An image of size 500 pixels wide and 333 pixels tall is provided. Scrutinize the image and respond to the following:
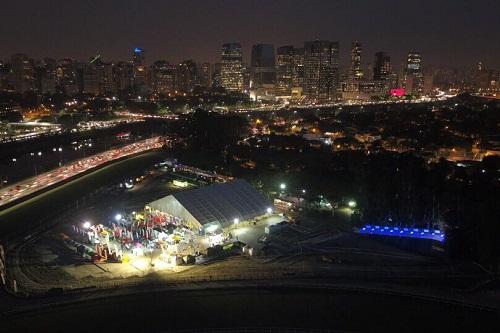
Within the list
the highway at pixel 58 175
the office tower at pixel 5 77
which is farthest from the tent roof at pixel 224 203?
the office tower at pixel 5 77

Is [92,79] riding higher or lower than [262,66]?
lower

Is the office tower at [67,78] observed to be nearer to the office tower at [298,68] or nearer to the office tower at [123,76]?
the office tower at [123,76]

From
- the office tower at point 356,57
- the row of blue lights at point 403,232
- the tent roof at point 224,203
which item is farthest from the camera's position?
the office tower at point 356,57

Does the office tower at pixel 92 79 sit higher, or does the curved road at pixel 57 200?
the office tower at pixel 92 79

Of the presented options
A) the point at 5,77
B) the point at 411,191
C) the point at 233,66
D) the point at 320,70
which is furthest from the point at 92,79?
the point at 411,191

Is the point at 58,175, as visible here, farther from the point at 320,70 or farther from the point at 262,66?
the point at 262,66

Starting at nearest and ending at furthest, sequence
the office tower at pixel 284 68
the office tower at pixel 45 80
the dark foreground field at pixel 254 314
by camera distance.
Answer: the dark foreground field at pixel 254 314 < the office tower at pixel 45 80 < the office tower at pixel 284 68

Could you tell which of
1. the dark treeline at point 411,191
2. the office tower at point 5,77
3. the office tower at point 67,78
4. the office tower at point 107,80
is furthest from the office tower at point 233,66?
the dark treeline at point 411,191

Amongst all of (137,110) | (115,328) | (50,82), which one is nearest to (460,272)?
(115,328)

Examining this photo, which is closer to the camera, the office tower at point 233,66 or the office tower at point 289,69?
the office tower at point 289,69

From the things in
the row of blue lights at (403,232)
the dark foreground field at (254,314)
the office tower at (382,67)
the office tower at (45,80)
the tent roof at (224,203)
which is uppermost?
the office tower at (382,67)
